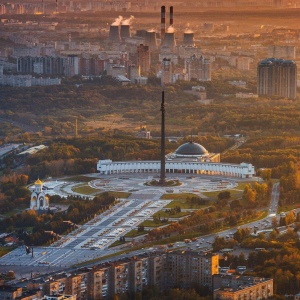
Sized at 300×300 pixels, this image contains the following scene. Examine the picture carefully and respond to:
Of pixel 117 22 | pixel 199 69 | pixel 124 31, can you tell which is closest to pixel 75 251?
pixel 199 69

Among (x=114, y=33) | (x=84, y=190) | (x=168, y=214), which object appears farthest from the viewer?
(x=114, y=33)

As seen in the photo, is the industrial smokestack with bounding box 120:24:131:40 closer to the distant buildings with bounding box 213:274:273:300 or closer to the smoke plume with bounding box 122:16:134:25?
the smoke plume with bounding box 122:16:134:25

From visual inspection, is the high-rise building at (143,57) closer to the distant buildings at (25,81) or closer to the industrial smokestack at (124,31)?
the industrial smokestack at (124,31)

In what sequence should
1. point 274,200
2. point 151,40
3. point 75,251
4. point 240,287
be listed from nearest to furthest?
point 240,287 < point 75,251 < point 274,200 < point 151,40

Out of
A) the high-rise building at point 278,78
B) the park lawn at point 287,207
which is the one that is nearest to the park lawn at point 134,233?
the park lawn at point 287,207

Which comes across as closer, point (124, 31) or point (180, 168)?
point (180, 168)

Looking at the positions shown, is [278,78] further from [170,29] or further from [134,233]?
[134,233]

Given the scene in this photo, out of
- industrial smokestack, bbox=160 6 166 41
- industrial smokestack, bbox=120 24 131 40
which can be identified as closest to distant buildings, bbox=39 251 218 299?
industrial smokestack, bbox=160 6 166 41
